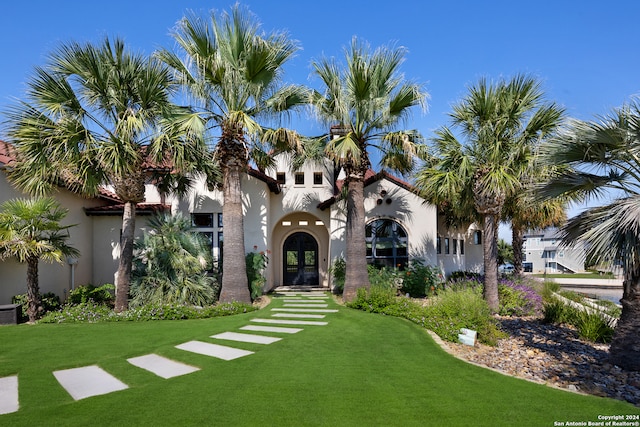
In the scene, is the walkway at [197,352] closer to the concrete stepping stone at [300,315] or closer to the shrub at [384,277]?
the concrete stepping stone at [300,315]

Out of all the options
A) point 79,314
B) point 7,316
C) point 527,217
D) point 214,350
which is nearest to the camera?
point 214,350

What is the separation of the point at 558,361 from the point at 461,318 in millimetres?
2030

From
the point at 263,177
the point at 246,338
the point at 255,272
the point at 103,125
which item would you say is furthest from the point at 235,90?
the point at 246,338

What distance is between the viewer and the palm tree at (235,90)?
37.0 ft

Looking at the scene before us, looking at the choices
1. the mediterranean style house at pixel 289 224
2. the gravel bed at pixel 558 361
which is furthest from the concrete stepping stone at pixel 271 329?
the mediterranean style house at pixel 289 224

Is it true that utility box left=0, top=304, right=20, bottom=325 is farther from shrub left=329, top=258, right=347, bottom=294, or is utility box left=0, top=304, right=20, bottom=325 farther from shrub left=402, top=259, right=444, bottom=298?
shrub left=402, top=259, right=444, bottom=298

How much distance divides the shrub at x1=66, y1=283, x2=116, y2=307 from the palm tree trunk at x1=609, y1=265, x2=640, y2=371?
45.8ft

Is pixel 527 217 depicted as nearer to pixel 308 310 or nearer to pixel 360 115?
pixel 360 115

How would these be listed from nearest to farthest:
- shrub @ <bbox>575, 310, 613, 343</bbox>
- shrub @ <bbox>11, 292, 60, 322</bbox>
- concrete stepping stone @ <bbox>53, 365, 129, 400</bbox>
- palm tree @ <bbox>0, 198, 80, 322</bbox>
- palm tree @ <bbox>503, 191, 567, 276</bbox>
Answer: concrete stepping stone @ <bbox>53, 365, 129, 400</bbox>, shrub @ <bbox>575, 310, 613, 343</bbox>, palm tree @ <bbox>0, 198, 80, 322</bbox>, shrub @ <bbox>11, 292, 60, 322</bbox>, palm tree @ <bbox>503, 191, 567, 276</bbox>

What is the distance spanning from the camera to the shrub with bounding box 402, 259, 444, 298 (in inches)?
579

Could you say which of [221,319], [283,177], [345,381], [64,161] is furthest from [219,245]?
[345,381]

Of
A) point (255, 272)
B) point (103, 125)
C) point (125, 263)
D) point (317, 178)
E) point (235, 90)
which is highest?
point (235, 90)

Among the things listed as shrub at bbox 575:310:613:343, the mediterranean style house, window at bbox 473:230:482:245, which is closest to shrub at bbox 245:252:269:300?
the mediterranean style house

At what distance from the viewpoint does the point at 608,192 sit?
21.3 feet
